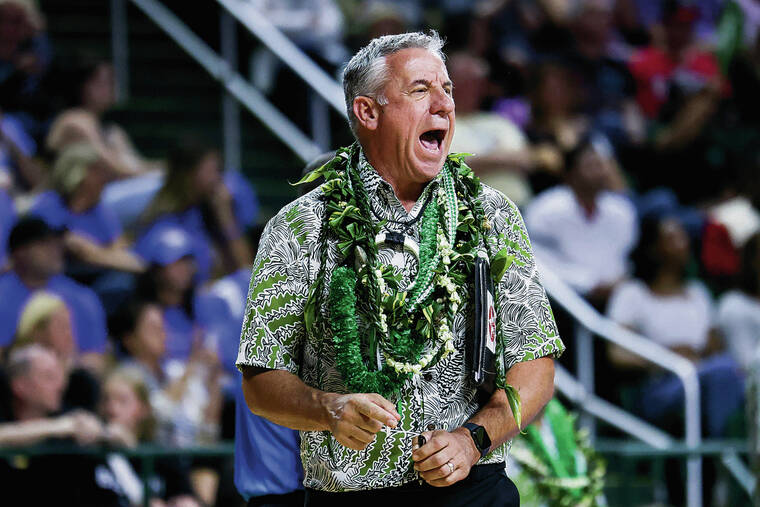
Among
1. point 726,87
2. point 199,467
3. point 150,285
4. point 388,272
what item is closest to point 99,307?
point 150,285

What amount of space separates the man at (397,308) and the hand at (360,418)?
0.18ft

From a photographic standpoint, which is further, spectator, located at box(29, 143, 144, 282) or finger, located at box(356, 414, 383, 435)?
spectator, located at box(29, 143, 144, 282)

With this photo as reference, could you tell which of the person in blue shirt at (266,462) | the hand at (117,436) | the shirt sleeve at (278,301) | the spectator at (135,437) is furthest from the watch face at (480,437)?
the hand at (117,436)

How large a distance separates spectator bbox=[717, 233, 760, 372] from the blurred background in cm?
1

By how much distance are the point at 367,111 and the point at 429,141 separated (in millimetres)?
154

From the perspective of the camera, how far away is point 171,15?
8.77 meters

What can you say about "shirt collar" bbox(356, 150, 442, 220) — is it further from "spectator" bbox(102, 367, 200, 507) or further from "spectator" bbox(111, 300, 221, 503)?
"spectator" bbox(111, 300, 221, 503)

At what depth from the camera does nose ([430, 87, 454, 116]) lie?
9.49 ft

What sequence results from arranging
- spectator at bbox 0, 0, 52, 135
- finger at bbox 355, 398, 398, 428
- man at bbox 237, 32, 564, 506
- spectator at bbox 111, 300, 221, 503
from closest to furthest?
1. finger at bbox 355, 398, 398, 428
2. man at bbox 237, 32, 564, 506
3. spectator at bbox 111, 300, 221, 503
4. spectator at bbox 0, 0, 52, 135

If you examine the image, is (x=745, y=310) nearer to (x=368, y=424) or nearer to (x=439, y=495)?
(x=439, y=495)

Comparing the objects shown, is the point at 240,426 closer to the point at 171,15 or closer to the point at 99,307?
the point at 99,307

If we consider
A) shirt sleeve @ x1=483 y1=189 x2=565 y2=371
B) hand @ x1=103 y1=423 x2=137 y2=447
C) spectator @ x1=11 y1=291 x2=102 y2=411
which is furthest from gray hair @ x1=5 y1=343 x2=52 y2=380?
shirt sleeve @ x1=483 y1=189 x2=565 y2=371

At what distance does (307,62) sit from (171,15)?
4.10ft

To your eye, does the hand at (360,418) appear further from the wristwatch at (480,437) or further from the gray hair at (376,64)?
the gray hair at (376,64)
